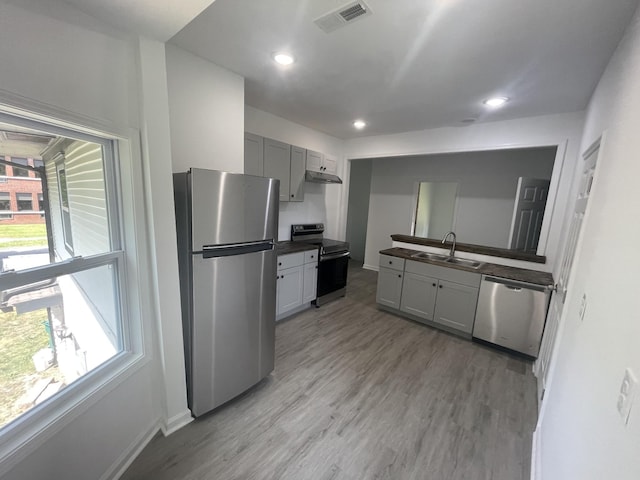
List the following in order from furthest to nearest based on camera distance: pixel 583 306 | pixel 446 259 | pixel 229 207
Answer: pixel 446 259 < pixel 229 207 < pixel 583 306

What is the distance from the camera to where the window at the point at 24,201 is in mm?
1031

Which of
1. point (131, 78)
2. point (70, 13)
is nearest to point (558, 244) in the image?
point (131, 78)

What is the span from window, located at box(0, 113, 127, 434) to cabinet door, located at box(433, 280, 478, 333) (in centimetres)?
310

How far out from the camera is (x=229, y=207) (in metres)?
1.67

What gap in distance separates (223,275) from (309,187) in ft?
9.35

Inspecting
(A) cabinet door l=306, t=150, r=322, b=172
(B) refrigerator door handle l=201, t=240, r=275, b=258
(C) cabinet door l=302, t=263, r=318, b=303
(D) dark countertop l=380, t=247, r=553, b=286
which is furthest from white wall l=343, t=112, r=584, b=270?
(B) refrigerator door handle l=201, t=240, r=275, b=258

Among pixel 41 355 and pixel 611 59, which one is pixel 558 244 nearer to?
pixel 611 59

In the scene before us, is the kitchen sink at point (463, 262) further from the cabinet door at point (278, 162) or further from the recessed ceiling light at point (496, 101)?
the cabinet door at point (278, 162)

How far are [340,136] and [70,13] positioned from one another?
3.78m

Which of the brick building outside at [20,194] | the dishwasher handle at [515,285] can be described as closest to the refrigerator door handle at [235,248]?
the brick building outside at [20,194]

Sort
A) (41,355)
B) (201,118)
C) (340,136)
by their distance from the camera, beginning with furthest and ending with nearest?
1. (340,136)
2. (201,118)
3. (41,355)

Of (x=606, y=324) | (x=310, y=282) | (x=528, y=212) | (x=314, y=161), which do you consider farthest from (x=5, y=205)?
(x=528, y=212)

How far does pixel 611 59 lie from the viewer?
1.70 metres

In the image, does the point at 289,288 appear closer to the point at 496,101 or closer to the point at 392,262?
the point at 392,262
